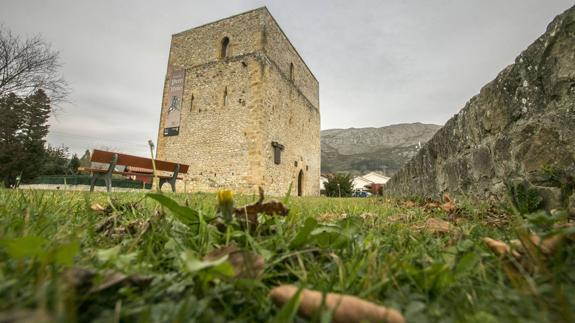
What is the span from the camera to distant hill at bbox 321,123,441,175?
7675 centimetres

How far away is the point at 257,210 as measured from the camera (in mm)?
962

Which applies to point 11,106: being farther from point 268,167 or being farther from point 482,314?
point 482,314

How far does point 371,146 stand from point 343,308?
354ft

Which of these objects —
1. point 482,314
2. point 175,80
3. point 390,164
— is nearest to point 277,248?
point 482,314

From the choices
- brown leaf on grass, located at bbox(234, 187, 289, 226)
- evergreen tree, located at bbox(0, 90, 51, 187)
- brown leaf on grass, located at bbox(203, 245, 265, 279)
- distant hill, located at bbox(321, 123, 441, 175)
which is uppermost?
distant hill, located at bbox(321, 123, 441, 175)

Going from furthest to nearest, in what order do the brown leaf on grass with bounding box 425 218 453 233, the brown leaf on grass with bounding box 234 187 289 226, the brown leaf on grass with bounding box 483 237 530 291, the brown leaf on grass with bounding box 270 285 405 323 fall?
the brown leaf on grass with bounding box 425 218 453 233 → the brown leaf on grass with bounding box 234 187 289 226 → the brown leaf on grass with bounding box 483 237 530 291 → the brown leaf on grass with bounding box 270 285 405 323

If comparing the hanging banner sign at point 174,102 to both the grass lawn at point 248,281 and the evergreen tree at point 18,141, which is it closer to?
the evergreen tree at point 18,141

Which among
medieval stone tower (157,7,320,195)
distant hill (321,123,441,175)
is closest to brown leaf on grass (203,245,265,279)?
medieval stone tower (157,7,320,195)

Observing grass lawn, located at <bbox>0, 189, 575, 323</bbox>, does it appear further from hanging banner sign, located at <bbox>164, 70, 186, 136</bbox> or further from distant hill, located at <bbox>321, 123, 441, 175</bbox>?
distant hill, located at <bbox>321, 123, 441, 175</bbox>

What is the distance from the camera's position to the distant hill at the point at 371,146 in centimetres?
7675

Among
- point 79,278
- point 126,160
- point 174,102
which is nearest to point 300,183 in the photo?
point 174,102

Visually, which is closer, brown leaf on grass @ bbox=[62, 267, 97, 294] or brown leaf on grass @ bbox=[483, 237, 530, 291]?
brown leaf on grass @ bbox=[62, 267, 97, 294]

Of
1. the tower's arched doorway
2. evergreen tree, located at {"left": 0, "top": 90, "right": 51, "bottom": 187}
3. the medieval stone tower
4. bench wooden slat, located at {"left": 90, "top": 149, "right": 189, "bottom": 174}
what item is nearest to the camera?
bench wooden slat, located at {"left": 90, "top": 149, "right": 189, "bottom": 174}

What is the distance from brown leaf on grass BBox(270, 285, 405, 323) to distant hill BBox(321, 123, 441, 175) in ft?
232
